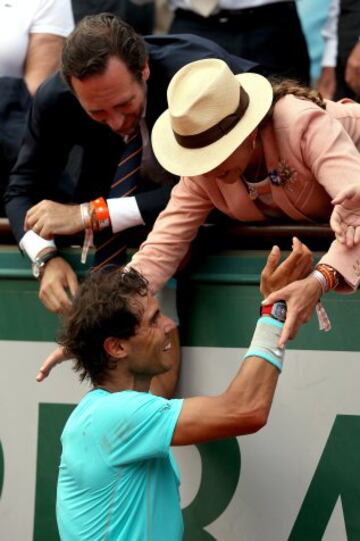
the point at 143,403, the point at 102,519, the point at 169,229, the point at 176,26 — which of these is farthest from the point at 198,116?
the point at 176,26

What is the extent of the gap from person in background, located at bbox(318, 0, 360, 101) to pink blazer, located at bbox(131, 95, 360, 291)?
3.36ft

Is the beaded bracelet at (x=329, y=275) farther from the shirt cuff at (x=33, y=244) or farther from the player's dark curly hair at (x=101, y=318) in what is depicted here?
the shirt cuff at (x=33, y=244)

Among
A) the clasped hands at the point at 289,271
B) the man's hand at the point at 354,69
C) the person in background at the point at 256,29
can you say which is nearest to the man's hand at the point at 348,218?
the clasped hands at the point at 289,271

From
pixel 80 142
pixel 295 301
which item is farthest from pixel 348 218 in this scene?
pixel 80 142

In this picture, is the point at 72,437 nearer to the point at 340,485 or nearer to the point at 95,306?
the point at 95,306

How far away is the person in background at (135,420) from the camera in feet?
11.5

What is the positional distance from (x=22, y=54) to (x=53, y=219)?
958 millimetres

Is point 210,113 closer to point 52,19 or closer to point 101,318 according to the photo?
point 101,318

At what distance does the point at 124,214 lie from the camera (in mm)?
4488

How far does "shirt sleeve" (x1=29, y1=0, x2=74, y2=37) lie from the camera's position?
204 inches

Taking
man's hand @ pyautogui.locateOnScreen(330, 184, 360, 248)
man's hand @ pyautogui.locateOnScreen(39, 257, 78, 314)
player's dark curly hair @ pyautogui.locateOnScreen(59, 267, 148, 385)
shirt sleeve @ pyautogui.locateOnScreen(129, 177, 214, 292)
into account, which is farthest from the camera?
man's hand @ pyautogui.locateOnScreen(39, 257, 78, 314)

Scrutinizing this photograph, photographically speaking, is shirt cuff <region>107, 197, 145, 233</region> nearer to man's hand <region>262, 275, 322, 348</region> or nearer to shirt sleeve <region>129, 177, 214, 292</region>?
shirt sleeve <region>129, 177, 214, 292</region>

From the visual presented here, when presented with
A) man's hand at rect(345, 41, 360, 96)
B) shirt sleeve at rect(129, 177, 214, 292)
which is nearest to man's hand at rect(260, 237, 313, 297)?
shirt sleeve at rect(129, 177, 214, 292)

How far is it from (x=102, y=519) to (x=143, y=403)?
32cm
